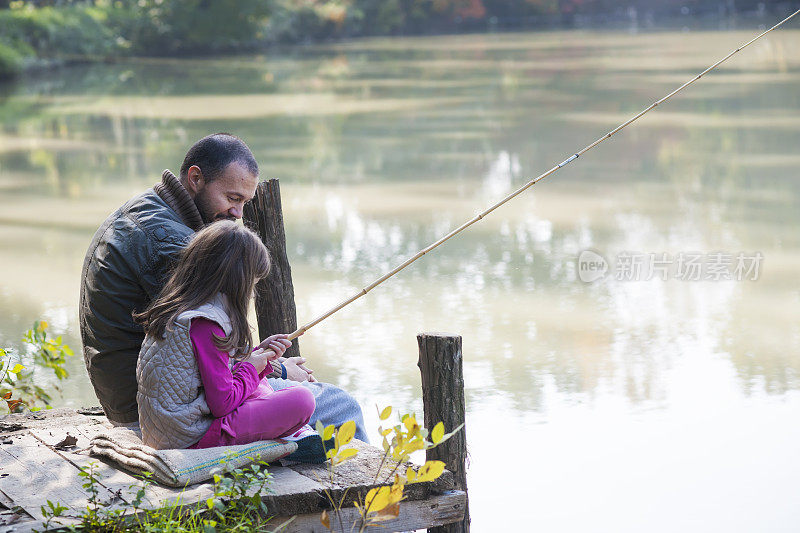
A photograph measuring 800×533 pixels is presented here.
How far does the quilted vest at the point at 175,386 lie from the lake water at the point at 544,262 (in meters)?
1.34

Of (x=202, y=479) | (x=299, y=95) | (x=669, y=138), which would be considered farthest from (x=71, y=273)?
(x=299, y=95)

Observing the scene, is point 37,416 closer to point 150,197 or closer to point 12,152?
point 150,197

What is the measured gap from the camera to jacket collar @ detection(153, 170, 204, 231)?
2816mm

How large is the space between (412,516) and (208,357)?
612mm

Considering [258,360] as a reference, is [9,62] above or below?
above

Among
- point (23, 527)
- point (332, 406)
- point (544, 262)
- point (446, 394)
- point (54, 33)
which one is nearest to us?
point (23, 527)

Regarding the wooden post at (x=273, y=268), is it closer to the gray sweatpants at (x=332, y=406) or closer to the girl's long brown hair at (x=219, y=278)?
the gray sweatpants at (x=332, y=406)

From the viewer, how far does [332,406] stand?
2820mm

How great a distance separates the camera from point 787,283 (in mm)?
5711

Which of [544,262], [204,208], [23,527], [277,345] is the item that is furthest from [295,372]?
[544,262]

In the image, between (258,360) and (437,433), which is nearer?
(437,433)

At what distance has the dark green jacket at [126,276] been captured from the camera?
2688 millimetres

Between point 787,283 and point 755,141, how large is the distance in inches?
184

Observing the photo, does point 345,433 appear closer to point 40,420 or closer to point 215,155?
point 215,155
